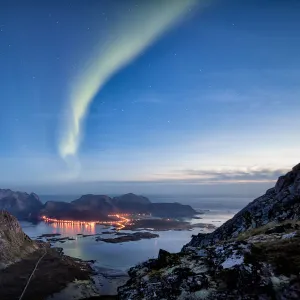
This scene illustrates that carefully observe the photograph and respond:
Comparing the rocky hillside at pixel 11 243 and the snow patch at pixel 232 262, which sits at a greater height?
the snow patch at pixel 232 262

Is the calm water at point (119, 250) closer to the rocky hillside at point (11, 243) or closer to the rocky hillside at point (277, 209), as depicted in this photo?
the rocky hillside at point (11, 243)

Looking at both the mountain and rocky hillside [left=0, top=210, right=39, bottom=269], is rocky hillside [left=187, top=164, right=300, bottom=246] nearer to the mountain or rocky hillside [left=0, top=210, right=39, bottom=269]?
the mountain

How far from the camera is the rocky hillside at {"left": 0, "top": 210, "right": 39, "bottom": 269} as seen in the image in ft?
321

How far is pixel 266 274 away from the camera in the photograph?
20516mm

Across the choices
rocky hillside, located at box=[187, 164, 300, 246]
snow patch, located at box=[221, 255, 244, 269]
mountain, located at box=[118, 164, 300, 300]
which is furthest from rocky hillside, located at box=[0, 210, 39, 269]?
snow patch, located at box=[221, 255, 244, 269]

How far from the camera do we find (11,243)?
107250 millimetres

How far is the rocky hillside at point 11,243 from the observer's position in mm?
97938

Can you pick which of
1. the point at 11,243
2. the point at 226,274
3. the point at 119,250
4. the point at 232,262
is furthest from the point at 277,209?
the point at 119,250

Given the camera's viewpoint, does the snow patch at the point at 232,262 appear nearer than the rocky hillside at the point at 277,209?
Yes

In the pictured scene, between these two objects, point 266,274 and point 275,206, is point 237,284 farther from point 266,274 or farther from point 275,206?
point 275,206

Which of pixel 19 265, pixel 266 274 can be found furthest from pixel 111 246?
pixel 266 274

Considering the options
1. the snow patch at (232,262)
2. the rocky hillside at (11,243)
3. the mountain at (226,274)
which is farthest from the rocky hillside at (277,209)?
the rocky hillside at (11,243)

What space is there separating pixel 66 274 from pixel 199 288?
3189 inches

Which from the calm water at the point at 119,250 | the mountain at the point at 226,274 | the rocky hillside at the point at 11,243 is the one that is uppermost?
the mountain at the point at 226,274
